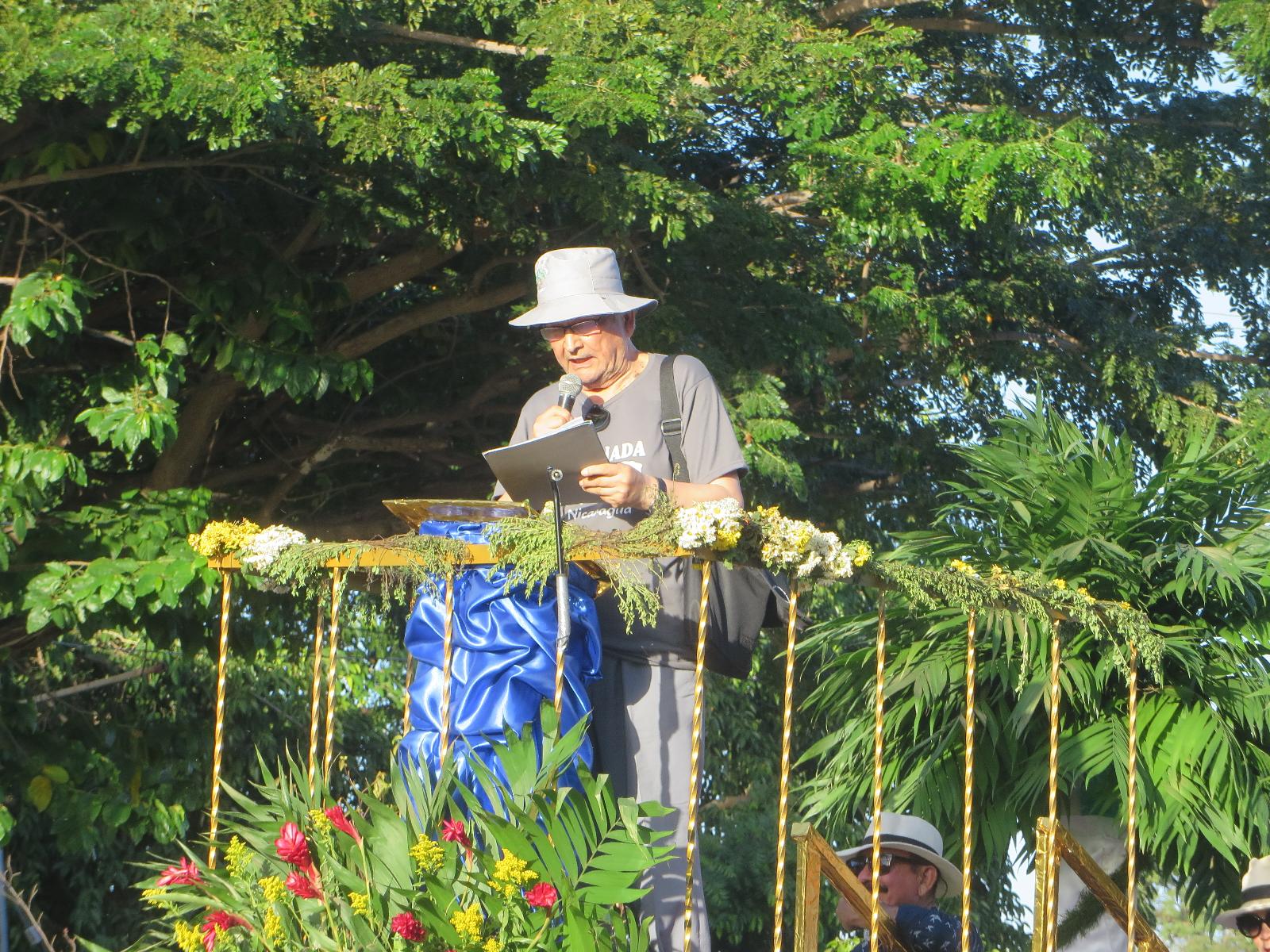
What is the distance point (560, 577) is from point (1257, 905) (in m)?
1.97

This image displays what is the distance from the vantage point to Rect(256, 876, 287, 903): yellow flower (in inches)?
101

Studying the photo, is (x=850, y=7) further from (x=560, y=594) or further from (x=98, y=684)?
(x=560, y=594)

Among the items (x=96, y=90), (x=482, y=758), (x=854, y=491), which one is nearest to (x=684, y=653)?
(x=482, y=758)

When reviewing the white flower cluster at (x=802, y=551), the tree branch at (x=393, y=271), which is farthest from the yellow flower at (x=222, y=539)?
the tree branch at (x=393, y=271)

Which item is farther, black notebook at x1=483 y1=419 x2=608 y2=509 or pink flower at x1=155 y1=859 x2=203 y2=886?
black notebook at x1=483 y1=419 x2=608 y2=509

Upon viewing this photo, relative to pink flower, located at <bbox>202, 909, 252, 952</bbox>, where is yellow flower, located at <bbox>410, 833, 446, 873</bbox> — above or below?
above

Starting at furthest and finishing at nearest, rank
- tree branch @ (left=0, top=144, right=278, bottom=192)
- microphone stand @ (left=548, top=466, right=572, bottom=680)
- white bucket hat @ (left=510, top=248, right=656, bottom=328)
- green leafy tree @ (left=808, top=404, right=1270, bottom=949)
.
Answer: tree branch @ (left=0, top=144, right=278, bottom=192) → green leafy tree @ (left=808, top=404, right=1270, bottom=949) → white bucket hat @ (left=510, top=248, right=656, bottom=328) → microphone stand @ (left=548, top=466, right=572, bottom=680)

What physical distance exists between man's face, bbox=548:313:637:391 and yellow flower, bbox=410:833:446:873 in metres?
1.35

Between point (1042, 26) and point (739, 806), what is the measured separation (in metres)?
7.40

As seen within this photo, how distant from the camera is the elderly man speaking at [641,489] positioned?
3.29 meters

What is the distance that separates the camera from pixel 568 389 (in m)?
3.44

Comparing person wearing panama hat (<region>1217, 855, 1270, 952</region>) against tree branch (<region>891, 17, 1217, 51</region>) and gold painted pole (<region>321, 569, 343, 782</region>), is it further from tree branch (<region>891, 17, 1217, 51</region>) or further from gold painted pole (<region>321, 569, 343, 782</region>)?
tree branch (<region>891, 17, 1217, 51</region>)

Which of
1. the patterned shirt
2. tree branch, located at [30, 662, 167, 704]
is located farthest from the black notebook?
tree branch, located at [30, 662, 167, 704]

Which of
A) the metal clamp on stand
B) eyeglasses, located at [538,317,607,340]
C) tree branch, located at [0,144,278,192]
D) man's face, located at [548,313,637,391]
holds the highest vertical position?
tree branch, located at [0,144,278,192]
